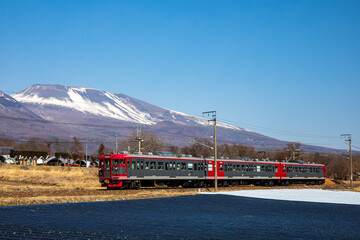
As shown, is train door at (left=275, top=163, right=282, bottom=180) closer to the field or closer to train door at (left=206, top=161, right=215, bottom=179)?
the field

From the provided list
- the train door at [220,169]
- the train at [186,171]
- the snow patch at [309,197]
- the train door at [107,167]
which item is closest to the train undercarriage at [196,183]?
the train at [186,171]

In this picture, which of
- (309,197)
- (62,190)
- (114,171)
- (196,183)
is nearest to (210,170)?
(196,183)

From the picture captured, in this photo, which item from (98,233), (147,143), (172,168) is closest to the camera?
(98,233)

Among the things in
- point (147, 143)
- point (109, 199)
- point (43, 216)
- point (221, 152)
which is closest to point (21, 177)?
point (109, 199)

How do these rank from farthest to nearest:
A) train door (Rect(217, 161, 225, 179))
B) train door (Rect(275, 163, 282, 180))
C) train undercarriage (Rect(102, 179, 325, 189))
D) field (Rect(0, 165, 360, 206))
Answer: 1. train door (Rect(275, 163, 282, 180))
2. train door (Rect(217, 161, 225, 179))
3. train undercarriage (Rect(102, 179, 325, 189))
4. field (Rect(0, 165, 360, 206))

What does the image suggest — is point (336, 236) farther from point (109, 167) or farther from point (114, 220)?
point (109, 167)

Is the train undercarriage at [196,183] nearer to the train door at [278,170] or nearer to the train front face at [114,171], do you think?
the train front face at [114,171]

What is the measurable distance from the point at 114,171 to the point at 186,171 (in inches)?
347

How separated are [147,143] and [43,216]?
91499 millimetres

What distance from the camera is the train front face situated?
40.2 meters

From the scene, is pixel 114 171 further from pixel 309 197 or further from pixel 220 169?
pixel 309 197

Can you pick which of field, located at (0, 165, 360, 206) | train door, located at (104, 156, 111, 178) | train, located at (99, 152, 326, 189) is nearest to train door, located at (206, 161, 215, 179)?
train, located at (99, 152, 326, 189)

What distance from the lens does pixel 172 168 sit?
44875 millimetres

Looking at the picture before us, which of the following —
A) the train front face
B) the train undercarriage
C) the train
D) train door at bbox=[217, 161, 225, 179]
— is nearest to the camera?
the train front face
